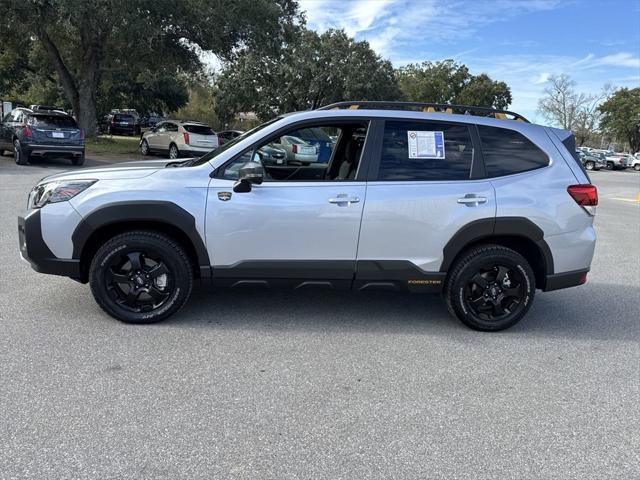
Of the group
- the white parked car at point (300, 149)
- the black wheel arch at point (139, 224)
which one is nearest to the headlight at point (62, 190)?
the black wheel arch at point (139, 224)

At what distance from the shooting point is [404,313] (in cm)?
507

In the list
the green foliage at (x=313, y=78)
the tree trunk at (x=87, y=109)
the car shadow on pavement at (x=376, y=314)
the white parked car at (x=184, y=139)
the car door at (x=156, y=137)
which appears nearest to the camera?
the car shadow on pavement at (x=376, y=314)

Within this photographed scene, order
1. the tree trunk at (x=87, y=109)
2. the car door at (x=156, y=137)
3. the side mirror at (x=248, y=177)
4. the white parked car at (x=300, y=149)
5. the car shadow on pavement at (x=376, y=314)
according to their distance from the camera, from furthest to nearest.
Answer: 1. the tree trunk at (x=87, y=109)
2. the car door at (x=156, y=137)
3. the white parked car at (x=300, y=149)
4. the car shadow on pavement at (x=376, y=314)
5. the side mirror at (x=248, y=177)

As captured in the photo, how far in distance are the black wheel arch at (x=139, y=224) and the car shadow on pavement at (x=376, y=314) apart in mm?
614

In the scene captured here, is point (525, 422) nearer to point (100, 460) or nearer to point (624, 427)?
point (624, 427)

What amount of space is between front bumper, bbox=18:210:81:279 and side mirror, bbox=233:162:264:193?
1446mm

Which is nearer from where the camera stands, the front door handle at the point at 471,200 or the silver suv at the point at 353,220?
the silver suv at the point at 353,220

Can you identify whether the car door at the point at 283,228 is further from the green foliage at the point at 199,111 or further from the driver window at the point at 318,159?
the green foliage at the point at 199,111

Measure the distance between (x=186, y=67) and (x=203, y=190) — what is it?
2257 centimetres

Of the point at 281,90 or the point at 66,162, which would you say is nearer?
the point at 66,162

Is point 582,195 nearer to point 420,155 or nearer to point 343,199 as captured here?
point 420,155

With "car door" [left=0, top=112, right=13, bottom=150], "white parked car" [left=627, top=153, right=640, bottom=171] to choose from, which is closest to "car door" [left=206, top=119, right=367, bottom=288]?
"car door" [left=0, top=112, right=13, bottom=150]

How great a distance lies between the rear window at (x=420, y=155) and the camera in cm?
442

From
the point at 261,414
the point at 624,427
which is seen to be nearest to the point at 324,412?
the point at 261,414
